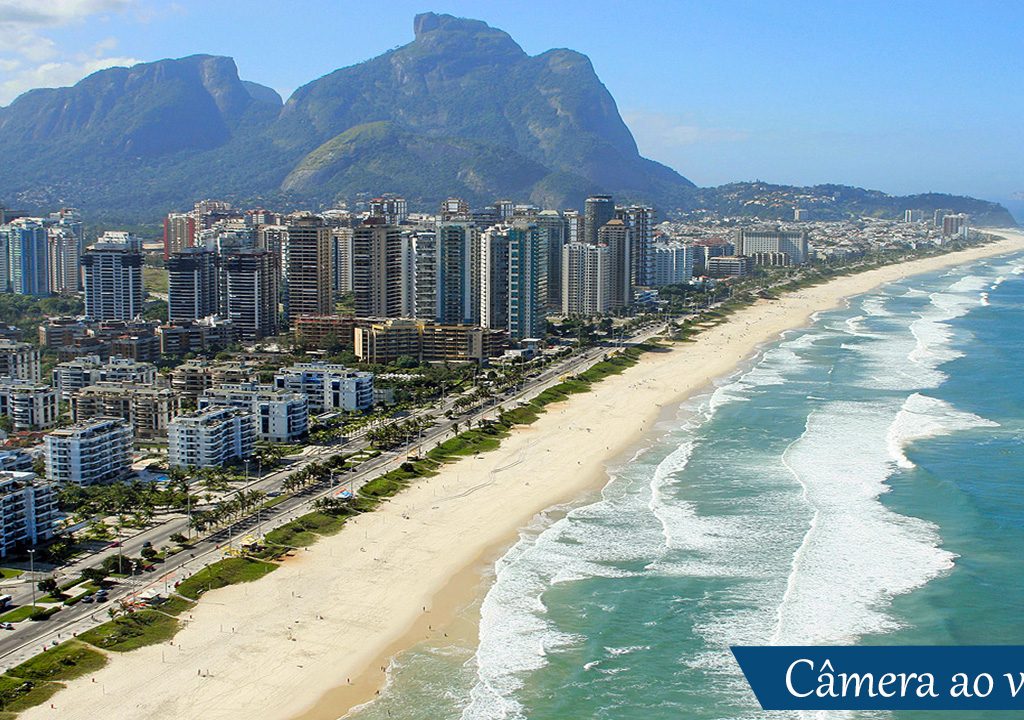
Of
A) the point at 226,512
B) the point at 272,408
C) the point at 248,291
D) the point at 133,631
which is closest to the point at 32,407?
the point at 272,408

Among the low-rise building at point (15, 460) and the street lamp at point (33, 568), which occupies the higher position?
the low-rise building at point (15, 460)

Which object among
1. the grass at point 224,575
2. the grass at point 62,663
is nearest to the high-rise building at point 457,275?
the grass at point 224,575

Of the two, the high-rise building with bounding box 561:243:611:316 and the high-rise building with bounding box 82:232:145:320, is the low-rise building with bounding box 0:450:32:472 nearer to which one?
the high-rise building with bounding box 82:232:145:320

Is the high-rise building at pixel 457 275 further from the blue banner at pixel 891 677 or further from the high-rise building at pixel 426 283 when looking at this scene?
the blue banner at pixel 891 677

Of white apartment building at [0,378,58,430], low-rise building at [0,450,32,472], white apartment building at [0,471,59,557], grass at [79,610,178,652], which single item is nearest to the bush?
grass at [79,610,178,652]

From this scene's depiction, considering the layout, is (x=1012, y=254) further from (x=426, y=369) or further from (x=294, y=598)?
(x=294, y=598)

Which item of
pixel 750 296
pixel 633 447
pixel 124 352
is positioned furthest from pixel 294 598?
pixel 750 296
